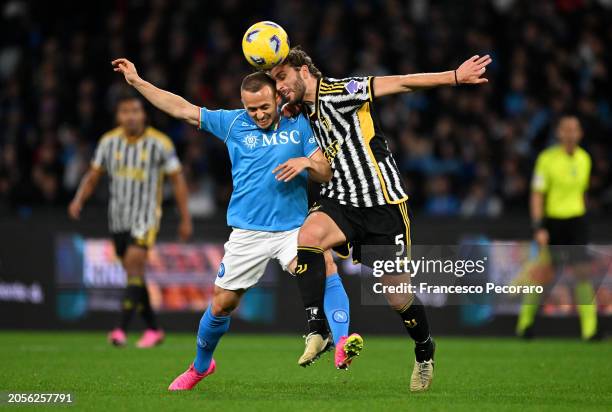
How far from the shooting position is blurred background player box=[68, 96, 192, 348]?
11.0 m

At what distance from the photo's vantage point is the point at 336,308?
271 inches

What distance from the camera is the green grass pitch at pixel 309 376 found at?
6.55 m

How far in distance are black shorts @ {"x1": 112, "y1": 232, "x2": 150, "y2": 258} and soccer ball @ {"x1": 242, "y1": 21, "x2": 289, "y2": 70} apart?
4.40 metres

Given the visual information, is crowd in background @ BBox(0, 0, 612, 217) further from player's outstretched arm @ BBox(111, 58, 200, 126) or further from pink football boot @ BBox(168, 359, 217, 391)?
player's outstretched arm @ BBox(111, 58, 200, 126)

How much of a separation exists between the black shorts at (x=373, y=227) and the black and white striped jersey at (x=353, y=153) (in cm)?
5

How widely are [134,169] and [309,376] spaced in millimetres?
3755

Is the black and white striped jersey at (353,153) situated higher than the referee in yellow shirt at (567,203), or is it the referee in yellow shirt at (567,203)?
the black and white striped jersey at (353,153)

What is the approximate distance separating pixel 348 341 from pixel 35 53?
11632 millimetres

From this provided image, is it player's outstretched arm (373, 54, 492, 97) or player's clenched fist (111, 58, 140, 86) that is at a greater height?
player's clenched fist (111, 58, 140, 86)

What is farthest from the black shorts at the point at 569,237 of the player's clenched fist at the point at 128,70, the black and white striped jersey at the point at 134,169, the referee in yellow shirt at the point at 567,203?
the player's clenched fist at the point at 128,70

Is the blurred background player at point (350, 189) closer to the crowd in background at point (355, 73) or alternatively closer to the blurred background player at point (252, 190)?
the blurred background player at point (252, 190)

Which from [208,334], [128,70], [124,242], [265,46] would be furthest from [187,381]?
[124,242]

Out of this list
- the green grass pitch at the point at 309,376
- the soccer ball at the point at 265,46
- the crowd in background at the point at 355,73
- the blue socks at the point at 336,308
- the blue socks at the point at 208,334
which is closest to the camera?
the green grass pitch at the point at 309,376

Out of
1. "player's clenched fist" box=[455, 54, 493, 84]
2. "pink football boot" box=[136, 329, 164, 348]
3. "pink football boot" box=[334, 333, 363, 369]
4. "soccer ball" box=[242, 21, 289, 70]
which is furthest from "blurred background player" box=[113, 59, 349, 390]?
"pink football boot" box=[136, 329, 164, 348]
